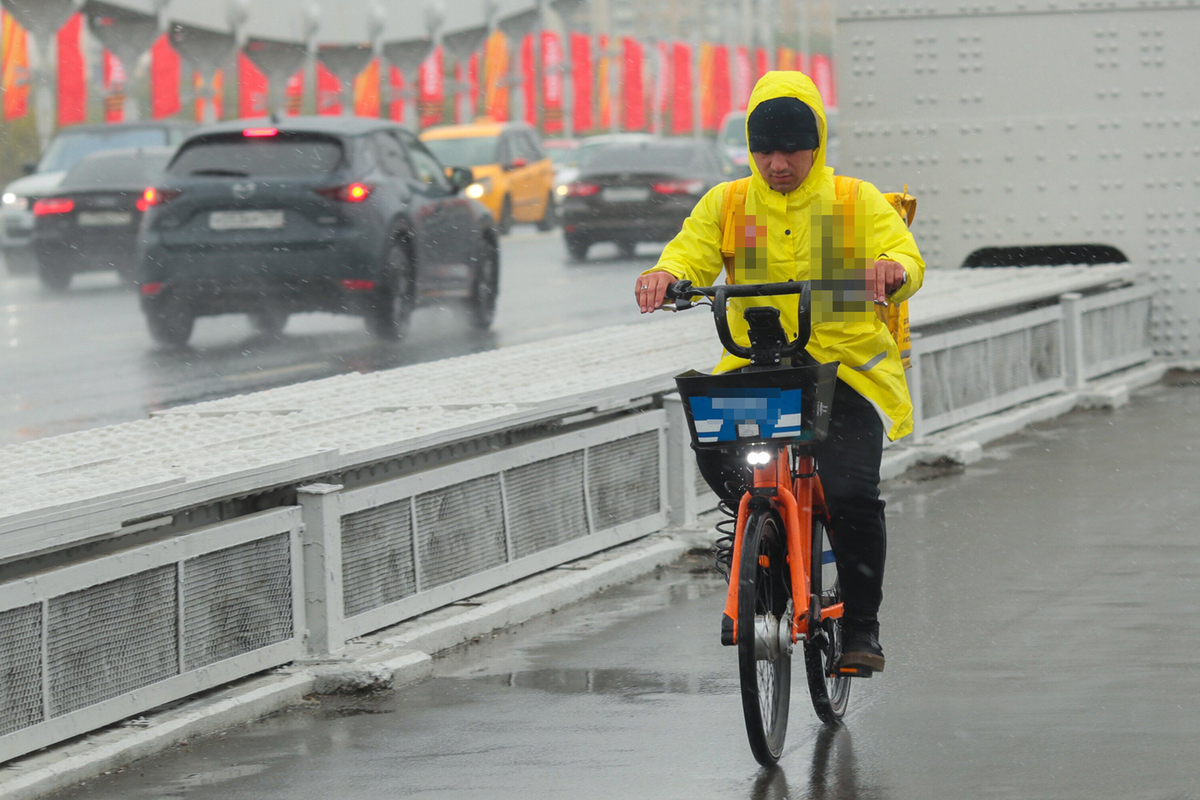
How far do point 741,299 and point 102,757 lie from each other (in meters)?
2.01

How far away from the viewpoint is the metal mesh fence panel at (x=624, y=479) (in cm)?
783

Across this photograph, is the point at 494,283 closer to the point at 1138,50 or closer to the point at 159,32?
the point at 1138,50

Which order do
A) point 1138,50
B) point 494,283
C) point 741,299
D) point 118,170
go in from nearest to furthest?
point 741,299
point 1138,50
point 494,283
point 118,170

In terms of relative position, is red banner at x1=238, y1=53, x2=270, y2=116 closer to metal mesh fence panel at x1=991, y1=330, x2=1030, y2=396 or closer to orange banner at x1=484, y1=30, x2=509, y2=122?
orange banner at x1=484, y1=30, x2=509, y2=122

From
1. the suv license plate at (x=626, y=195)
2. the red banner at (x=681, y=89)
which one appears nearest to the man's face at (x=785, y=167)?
the suv license plate at (x=626, y=195)

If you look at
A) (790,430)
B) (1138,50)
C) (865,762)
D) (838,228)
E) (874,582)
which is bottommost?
(865,762)

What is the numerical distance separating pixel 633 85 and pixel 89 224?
52.7m

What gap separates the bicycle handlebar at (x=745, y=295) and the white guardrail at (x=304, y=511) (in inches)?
61.5

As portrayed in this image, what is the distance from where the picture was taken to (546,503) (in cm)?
744

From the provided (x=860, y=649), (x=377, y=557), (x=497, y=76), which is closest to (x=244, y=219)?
(x=377, y=557)

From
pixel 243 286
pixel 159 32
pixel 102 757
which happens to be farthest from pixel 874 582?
pixel 159 32

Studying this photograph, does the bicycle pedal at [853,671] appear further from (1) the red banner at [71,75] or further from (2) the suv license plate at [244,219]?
(1) the red banner at [71,75]

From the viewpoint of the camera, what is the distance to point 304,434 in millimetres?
6941

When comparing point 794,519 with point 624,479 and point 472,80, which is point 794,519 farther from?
point 472,80
